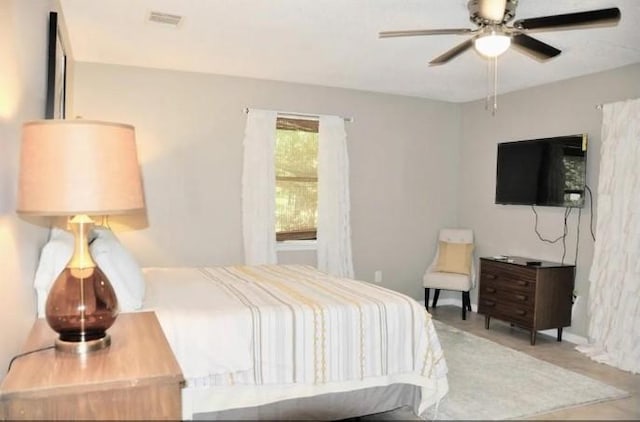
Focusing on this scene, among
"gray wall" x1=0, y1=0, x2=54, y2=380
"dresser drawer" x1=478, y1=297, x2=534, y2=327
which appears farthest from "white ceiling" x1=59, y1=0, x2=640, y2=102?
"dresser drawer" x1=478, y1=297, x2=534, y2=327

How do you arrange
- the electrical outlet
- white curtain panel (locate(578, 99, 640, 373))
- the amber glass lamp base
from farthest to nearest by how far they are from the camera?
the electrical outlet
white curtain panel (locate(578, 99, 640, 373))
the amber glass lamp base

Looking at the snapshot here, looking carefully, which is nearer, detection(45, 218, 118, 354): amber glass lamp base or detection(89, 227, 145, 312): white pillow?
detection(45, 218, 118, 354): amber glass lamp base

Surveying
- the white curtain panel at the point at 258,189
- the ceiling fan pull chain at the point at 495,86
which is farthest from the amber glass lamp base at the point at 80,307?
the ceiling fan pull chain at the point at 495,86

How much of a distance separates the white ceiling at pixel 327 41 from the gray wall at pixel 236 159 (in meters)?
0.20

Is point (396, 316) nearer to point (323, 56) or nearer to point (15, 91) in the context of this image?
point (15, 91)

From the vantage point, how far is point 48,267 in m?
2.21

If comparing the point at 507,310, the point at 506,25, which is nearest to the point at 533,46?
the point at 506,25

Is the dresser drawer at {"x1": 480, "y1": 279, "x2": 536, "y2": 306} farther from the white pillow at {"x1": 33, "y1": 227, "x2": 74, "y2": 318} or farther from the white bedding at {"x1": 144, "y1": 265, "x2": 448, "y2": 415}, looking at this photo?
the white pillow at {"x1": 33, "y1": 227, "x2": 74, "y2": 318}

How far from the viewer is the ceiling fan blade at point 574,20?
2322mm

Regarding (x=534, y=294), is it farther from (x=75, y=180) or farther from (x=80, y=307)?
(x=75, y=180)

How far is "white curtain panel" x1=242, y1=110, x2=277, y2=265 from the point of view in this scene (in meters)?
4.84

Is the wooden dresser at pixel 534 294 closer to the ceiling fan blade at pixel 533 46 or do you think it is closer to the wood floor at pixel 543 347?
the wood floor at pixel 543 347

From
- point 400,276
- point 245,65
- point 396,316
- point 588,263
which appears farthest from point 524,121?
point 396,316

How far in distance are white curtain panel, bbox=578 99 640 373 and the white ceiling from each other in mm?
573
